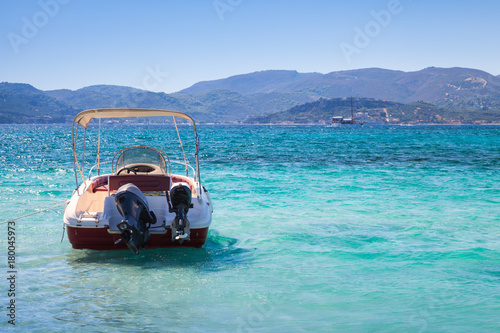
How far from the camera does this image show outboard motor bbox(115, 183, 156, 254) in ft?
23.9

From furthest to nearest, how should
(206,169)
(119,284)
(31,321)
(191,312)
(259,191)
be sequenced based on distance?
(206,169) → (259,191) → (119,284) → (191,312) → (31,321)

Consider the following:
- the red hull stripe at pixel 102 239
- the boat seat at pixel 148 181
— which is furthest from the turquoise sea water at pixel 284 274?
the boat seat at pixel 148 181

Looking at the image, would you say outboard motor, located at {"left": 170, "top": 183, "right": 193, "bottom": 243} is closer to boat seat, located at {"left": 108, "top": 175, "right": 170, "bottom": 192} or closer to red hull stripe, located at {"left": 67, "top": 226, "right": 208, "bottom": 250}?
red hull stripe, located at {"left": 67, "top": 226, "right": 208, "bottom": 250}

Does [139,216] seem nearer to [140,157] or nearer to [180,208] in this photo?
[180,208]

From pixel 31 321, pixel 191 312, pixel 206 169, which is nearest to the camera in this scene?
pixel 31 321

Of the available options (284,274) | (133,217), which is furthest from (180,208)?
(284,274)

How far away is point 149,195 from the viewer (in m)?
8.55

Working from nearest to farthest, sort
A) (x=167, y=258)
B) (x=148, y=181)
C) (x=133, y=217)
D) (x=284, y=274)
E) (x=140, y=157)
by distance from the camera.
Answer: (x=133, y=217), (x=284, y=274), (x=167, y=258), (x=148, y=181), (x=140, y=157)

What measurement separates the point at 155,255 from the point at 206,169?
18.3m

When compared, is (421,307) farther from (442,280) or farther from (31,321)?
(31,321)

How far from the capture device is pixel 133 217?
7.43 metres

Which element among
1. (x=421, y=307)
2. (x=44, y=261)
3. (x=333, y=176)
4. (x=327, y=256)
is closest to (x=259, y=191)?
(x=333, y=176)

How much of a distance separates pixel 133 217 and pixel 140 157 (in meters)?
2.92

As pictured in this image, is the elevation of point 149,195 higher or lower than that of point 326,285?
higher
